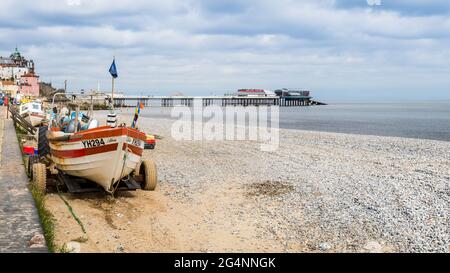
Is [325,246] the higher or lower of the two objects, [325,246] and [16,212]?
the lower

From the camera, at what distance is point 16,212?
815 centimetres

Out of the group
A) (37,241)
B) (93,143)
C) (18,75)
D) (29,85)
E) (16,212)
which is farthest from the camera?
(18,75)

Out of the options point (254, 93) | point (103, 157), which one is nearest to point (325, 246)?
point (103, 157)

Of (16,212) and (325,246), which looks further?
(325,246)

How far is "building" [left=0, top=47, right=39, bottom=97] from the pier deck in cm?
10974

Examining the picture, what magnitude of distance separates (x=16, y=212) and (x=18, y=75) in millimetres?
161155

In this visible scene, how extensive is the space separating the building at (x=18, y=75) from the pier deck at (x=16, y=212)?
109737mm

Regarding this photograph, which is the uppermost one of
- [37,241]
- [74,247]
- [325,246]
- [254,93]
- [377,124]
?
[254,93]

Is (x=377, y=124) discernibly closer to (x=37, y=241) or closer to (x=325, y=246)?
(x=325, y=246)

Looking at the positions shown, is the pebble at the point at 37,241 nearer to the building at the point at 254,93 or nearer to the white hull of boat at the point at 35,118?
the white hull of boat at the point at 35,118

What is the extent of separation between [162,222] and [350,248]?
420 cm

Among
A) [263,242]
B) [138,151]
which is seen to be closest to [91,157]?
[138,151]

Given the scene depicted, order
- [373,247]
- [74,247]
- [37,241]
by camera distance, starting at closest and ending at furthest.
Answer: [37,241]
[74,247]
[373,247]

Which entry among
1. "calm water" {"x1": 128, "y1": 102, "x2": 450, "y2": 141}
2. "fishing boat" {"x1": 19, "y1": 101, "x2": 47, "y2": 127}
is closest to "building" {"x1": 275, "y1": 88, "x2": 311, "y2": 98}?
"calm water" {"x1": 128, "y1": 102, "x2": 450, "y2": 141}
